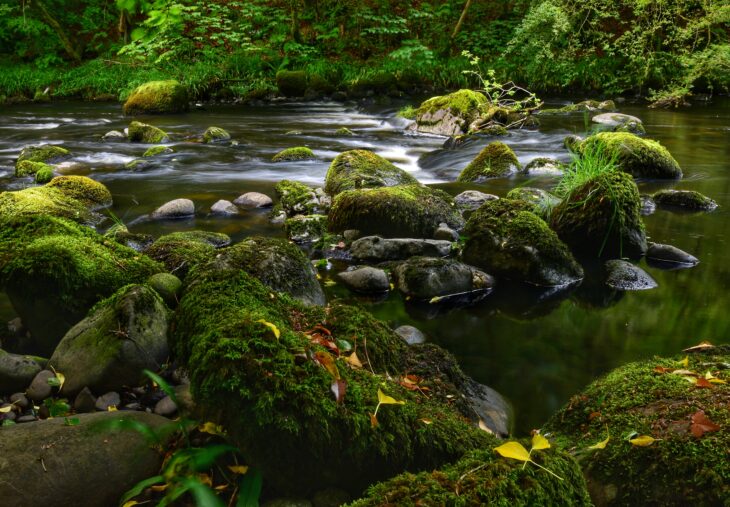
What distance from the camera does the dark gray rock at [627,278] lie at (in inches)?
198

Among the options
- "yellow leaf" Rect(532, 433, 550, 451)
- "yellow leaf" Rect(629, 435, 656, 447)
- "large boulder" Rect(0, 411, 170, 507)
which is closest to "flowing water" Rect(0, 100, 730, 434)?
"yellow leaf" Rect(629, 435, 656, 447)

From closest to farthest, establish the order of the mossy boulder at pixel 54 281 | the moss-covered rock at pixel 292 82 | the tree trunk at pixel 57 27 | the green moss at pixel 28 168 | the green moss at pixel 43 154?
the mossy boulder at pixel 54 281, the green moss at pixel 28 168, the green moss at pixel 43 154, the moss-covered rock at pixel 292 82, the tree trunk at pixel 57 27

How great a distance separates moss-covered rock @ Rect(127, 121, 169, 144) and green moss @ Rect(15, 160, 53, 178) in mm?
2754

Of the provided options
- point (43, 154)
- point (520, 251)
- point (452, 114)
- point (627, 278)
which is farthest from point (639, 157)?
point (43, 154)

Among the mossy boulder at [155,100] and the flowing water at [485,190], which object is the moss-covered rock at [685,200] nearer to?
the flowing water at [485,190]

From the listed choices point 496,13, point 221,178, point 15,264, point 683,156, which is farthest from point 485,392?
point 496,13

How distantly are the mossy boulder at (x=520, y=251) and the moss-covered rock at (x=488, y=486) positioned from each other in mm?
3260

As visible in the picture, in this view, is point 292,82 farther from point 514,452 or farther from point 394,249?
point 514,452

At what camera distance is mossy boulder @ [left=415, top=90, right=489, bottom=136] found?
12234 millimetres

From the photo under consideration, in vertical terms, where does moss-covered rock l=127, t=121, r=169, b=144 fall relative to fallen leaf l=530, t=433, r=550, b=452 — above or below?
below

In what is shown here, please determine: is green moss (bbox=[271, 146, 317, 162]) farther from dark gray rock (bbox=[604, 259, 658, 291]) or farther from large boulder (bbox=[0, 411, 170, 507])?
large boulder (bbox=[0, 411, 170, 507])

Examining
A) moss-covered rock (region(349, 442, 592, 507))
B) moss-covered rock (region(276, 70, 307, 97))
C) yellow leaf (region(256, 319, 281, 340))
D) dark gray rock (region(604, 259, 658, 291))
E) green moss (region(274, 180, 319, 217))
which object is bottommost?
dark gray rock (region(604, 259, 658, 291))

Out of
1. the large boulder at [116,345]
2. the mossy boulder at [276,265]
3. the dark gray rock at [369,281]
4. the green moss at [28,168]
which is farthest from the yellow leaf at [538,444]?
the green moss at [28,168]

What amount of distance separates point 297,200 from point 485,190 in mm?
2503
